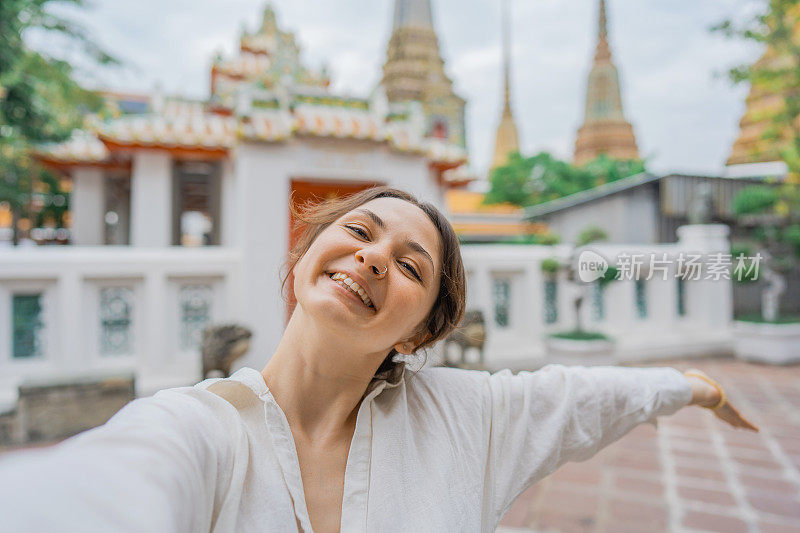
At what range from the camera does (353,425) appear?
945mm

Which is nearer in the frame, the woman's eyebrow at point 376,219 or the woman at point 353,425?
the woman at point 353,425

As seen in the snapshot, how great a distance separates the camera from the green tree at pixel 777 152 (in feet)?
18.4

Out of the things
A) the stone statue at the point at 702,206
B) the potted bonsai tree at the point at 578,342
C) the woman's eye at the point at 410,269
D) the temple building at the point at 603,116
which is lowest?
the potted bonsai tree at the point at 578,342

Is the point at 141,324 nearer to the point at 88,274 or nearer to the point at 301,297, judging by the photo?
the point at 88,274

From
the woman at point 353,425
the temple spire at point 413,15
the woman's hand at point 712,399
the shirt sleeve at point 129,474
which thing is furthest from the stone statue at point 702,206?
the temple spire at point 413,15

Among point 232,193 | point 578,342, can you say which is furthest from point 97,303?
point 578,342

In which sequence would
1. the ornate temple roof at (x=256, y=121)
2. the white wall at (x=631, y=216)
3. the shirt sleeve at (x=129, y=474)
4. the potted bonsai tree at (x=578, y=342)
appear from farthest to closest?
the white wall at (x=631, y=216) < the potted bonsai tree at (x=578, y=342) < the ornate temple roof at (x=256, y=121) < the shirt sleeve at (x=129, y=474)

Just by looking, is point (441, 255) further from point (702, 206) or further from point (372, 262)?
point (702, 206)

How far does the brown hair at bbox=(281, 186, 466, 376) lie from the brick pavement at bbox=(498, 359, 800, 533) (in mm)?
1525

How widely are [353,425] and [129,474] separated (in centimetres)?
50

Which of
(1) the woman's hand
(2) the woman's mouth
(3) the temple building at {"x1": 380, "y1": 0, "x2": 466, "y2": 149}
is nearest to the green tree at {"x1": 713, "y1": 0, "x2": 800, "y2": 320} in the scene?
(1) the woman's hand

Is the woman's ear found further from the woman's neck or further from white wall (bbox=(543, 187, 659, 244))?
white wall (bbox=(543, 187, 659, 244))

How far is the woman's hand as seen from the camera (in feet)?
4.13

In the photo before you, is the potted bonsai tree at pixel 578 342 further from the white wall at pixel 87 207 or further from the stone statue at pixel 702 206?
the white wall at pixel 87 207
